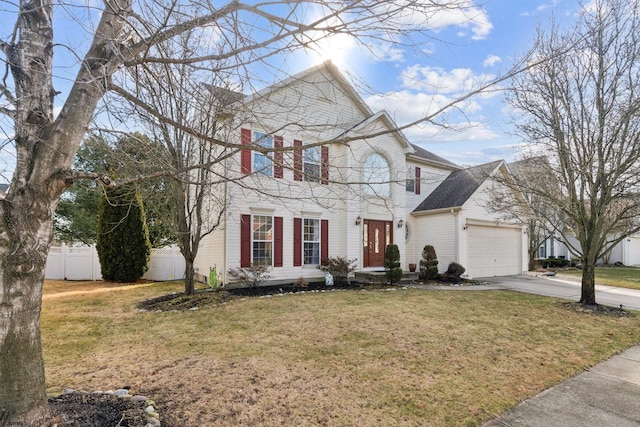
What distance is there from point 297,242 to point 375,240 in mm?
3730

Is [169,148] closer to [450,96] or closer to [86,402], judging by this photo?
[86,402]

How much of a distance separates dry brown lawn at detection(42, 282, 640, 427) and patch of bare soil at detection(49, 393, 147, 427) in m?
0.26

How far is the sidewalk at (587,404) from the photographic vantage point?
324 cm

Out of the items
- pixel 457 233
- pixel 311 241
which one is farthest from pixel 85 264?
pixel 457 233

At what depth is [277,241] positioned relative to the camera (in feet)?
39.6

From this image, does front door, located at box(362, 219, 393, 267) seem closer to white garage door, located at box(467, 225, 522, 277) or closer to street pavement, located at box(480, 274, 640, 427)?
white garage door, located at box(467, 225, 522, 277)

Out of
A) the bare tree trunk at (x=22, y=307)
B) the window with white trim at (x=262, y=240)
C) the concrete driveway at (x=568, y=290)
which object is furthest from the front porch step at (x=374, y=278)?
the bare tree trunk at (x=22, y=307)

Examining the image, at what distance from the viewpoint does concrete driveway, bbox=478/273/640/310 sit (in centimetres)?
1005

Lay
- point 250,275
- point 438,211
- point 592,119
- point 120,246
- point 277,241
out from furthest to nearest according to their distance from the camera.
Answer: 1. point 438,211
2. point 120,246
3. point 277,241
4. point 250,275
5. point 592,119

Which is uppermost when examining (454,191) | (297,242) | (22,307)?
(454,191)

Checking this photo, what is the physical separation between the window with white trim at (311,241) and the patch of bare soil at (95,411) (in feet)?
31.7

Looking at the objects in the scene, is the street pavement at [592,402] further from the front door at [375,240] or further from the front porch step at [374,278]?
the front door at [375,240]

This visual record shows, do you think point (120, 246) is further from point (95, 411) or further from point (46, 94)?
point (46, 94)

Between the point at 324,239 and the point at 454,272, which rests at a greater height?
the point at 324,239
